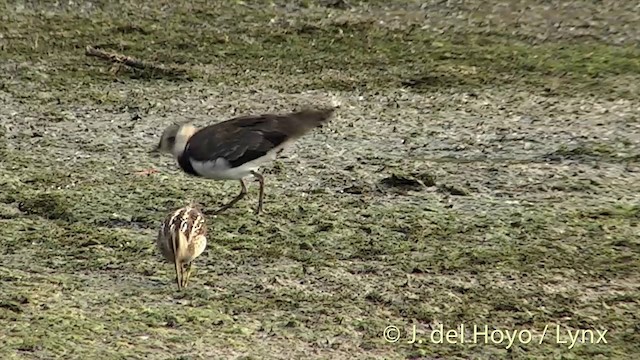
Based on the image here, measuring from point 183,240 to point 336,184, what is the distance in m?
2.12

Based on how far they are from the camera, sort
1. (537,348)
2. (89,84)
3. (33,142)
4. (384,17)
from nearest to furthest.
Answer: (537,348) → (33,142) → (89,84) → (384,17)

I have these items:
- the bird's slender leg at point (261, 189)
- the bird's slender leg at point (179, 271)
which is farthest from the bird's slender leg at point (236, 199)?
the bird's slender leg at point (179, 271)

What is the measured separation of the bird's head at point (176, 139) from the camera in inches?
312

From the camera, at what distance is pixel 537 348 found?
5.77 metres

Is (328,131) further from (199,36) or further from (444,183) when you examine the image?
(199,36)

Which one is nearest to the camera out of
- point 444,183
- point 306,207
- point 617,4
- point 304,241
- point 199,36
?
point 304,241

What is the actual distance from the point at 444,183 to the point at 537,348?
8.64ft

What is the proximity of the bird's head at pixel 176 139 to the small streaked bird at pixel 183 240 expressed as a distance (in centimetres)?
122

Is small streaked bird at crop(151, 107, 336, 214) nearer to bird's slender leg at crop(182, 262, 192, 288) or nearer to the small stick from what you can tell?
bird's slender leg at crop(182, 262, 192, 288)

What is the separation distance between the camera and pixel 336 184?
832 cm

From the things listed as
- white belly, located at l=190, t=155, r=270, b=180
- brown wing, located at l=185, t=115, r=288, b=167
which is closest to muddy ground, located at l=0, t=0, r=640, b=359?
white belly, located at l=190, t=155, r=270, b=180

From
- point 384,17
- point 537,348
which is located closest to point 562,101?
point 384,17

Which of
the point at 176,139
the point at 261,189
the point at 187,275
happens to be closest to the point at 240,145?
the point at 261,189

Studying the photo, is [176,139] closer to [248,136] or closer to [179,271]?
[248,136]
